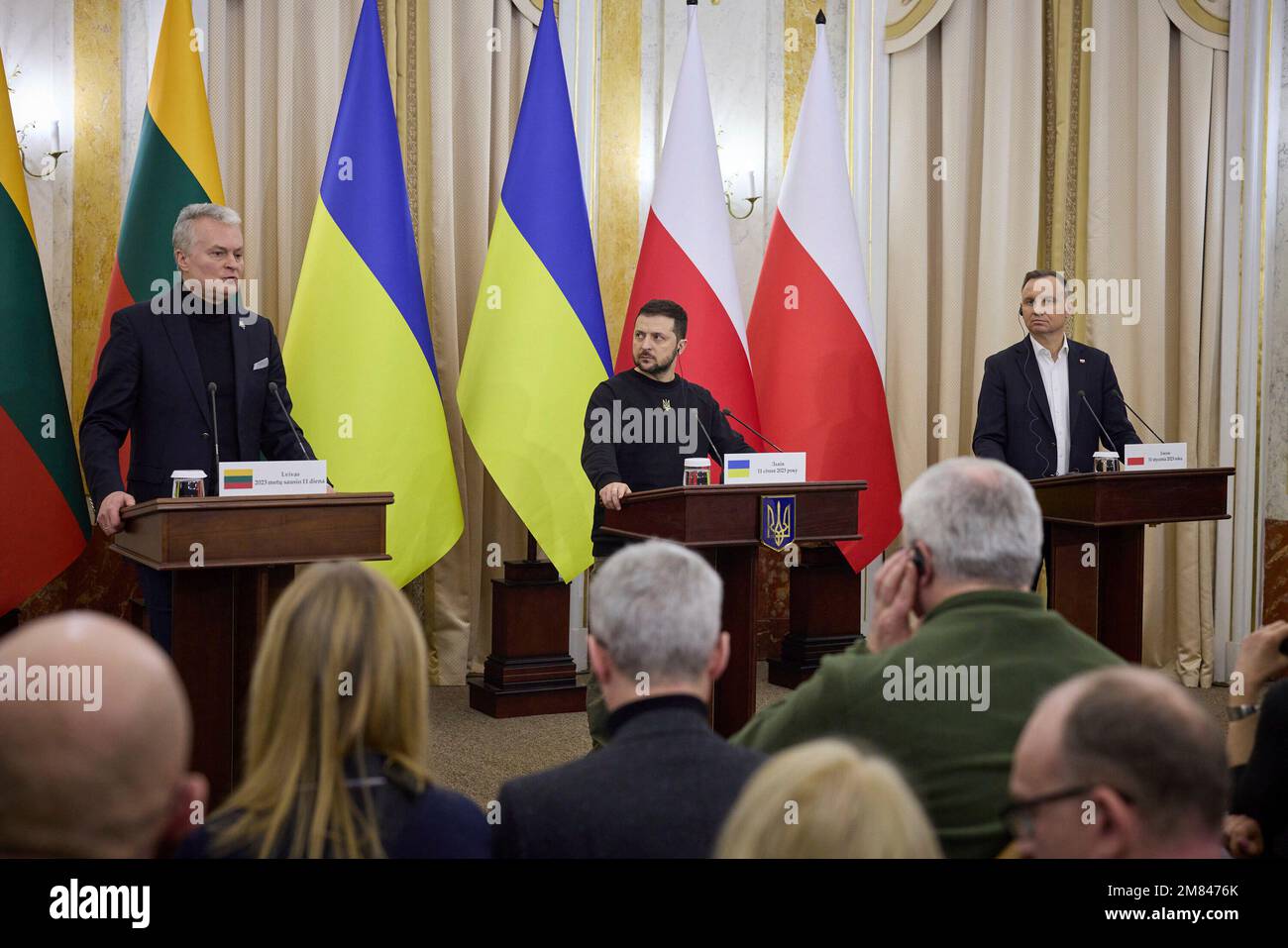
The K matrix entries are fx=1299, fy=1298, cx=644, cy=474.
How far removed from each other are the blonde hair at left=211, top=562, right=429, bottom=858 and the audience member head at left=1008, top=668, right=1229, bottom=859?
76 centimetres

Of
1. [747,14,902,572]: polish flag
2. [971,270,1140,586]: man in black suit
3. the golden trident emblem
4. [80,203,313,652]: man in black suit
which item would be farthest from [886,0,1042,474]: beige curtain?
[80,203,313,652]: man in black suit

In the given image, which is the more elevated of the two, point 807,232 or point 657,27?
point 657,27

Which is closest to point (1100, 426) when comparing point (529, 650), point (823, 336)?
point (823, 336)

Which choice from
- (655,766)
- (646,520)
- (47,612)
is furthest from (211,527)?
(47,612)

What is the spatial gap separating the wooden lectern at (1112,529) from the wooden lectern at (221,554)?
245cm

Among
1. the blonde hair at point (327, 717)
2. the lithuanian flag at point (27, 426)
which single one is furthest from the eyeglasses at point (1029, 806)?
the lithuanian flag at point (27, 426)

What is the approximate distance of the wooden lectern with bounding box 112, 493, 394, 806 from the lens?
10.6 feet

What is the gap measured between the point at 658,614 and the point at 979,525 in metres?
0.65

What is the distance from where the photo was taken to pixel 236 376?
3926 mm

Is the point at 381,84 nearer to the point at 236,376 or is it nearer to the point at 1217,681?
the point at 236,376

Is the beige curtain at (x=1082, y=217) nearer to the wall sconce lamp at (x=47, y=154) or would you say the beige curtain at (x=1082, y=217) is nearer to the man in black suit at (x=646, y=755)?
the wall sconce lamp at (x=47, y=154)

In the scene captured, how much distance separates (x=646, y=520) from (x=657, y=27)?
337 centimetres

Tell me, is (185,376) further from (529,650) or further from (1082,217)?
(1082,217)

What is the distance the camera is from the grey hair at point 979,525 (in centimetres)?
219
